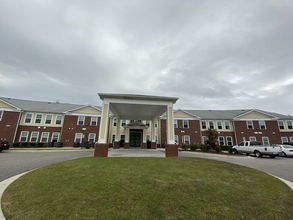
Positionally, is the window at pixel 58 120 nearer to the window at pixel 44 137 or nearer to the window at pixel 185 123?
the window at pixel 44 137

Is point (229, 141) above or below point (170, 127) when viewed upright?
below

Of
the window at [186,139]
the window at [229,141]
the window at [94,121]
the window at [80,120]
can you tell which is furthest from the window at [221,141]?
the window at [80,120]

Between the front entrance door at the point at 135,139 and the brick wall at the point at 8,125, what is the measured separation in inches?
723

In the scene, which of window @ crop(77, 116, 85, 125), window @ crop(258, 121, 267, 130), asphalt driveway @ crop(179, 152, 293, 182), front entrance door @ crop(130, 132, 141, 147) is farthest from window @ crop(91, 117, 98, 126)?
window @ crop(258, 121, 267, 130)

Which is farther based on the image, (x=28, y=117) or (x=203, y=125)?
(x=203, y=125)

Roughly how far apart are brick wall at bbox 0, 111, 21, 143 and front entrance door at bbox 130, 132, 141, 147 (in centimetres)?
1836

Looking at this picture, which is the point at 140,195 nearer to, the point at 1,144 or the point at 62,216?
the point at 62,216

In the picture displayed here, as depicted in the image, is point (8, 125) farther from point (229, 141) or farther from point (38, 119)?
point (229, 141)

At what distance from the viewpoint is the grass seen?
3.02 meters

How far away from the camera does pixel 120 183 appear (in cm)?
463

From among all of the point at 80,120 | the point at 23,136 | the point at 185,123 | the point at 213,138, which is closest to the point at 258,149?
the point at 213,138

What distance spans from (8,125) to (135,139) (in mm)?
19986

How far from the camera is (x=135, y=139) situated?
2344cm

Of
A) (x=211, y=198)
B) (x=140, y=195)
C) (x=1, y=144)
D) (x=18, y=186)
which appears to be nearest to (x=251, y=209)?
(x=211, y=198)
